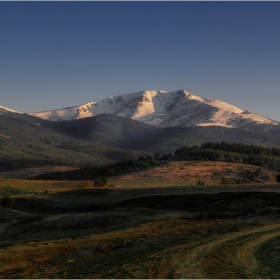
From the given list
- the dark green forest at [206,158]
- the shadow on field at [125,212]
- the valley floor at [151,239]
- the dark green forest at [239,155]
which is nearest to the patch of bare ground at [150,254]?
the valley floor at [151,239]

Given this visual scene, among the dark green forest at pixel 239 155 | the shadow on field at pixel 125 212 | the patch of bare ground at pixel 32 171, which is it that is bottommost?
the patch of bare ground at pixel 32 171

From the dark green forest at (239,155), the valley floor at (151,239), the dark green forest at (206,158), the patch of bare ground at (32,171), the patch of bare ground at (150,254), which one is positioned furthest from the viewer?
the patch of bare ground at (32,171)

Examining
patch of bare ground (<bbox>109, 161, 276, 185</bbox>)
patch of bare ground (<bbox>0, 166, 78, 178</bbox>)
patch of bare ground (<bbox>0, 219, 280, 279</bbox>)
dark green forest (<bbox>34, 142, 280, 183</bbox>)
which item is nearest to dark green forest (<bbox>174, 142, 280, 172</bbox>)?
dark green forest (<bbox>34, 142, 280, 183</bbox>)

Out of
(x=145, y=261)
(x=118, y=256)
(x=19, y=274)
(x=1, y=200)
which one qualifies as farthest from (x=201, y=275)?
(x=1, y=200)

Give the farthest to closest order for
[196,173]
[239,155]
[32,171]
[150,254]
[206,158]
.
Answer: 1. [32,171]
2. [239,155]
3. [206,158]
4. [196,173]
5. [150,254]

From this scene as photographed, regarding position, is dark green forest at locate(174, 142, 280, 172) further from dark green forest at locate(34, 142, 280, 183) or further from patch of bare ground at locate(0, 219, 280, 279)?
patch of bare ground at locate(0, 219, 280, 279)

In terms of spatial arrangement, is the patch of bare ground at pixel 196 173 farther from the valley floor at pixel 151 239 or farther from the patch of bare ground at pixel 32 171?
the patch of bare ground at pixel 32 171

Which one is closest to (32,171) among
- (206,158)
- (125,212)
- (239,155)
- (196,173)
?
(206,158)

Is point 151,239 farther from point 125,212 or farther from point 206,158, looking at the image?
point 206,158

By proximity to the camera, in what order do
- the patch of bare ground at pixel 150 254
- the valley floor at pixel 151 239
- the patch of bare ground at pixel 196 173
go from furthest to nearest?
the patch of bare ground at pixel 196 173 → the valley floor at pixel 151 239 → the patch of bare ground at pixel 150 254

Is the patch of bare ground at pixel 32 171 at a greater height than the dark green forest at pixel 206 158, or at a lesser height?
lesser

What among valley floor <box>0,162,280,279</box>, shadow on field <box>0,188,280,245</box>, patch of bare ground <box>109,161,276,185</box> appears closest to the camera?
valley floor <box>0,162,280,279</box>

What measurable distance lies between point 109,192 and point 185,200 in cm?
1601

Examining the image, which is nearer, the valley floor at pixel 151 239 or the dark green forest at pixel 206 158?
the valley floor at pixel 151 239
